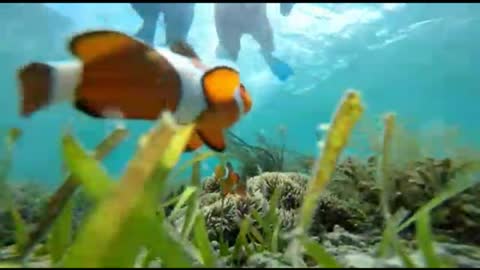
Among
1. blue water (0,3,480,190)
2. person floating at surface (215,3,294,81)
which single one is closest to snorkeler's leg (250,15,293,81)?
person floating at surface (215,3,294,81)

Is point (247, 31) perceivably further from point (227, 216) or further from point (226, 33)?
point (227, 216)

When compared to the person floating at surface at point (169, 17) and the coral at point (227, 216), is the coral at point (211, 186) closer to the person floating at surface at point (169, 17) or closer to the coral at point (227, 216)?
the coral at point (227, 216)

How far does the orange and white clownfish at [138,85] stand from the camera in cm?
142

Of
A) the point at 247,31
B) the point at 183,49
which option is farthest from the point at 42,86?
the point at 247,31

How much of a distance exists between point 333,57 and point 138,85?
2422 cm

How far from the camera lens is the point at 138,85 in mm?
1565

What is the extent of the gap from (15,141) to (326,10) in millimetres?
16055

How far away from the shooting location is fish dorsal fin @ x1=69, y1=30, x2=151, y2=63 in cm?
140

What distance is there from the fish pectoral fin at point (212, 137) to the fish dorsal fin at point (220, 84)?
3.4 inches

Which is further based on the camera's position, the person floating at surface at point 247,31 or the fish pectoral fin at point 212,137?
the person floating at surface at point 247,31

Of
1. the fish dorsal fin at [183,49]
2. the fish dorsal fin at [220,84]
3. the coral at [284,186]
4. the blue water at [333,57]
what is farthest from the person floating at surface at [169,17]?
the fish dorsal fin at [220,84]

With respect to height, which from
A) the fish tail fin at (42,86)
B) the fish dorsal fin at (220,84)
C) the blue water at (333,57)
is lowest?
the fish tail fin at (42,86)

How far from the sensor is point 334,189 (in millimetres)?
3799

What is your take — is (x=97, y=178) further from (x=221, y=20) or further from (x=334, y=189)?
(x=221, y=20)
